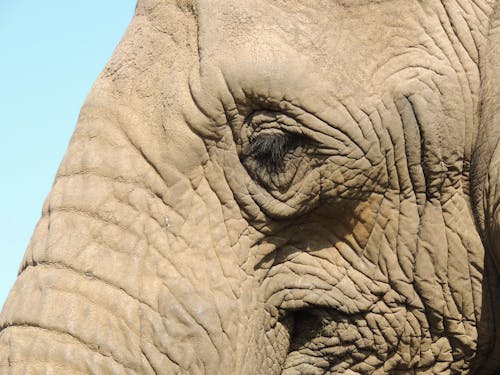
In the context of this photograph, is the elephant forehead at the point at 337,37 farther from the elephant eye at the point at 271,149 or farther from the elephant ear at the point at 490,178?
the elephant eye at the point at 271,149

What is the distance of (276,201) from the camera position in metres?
3.32

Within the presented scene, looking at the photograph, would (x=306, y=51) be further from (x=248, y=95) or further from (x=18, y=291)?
(x=18, y=291)

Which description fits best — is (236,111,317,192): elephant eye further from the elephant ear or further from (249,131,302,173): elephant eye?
the elephant ear

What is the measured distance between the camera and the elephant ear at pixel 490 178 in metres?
3.25

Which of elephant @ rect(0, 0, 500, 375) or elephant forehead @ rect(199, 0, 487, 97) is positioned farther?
elephant forehead @ rect(199, 0, 487, 97)

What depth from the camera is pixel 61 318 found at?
302 cm

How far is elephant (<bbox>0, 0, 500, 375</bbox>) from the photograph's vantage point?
10.2 ft

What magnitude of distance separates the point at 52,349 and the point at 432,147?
1.17 meters

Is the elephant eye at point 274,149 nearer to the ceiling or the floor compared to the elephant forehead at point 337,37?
nearer to the floor

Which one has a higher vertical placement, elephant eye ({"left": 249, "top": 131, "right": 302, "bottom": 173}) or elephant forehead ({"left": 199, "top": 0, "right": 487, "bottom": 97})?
elephant forehead ({"left": 199, "top": 0, "right": 487, "bottom": 97})

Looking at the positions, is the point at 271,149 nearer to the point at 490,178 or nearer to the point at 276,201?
the point at 276,201

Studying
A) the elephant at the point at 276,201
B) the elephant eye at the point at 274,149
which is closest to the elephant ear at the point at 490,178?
the elephant at the point at 276,201

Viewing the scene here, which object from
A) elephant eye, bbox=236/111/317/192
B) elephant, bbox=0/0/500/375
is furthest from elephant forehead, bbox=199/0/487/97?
elephant eye, bbox=236/111/317/192

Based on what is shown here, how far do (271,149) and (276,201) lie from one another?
151 millimetres
